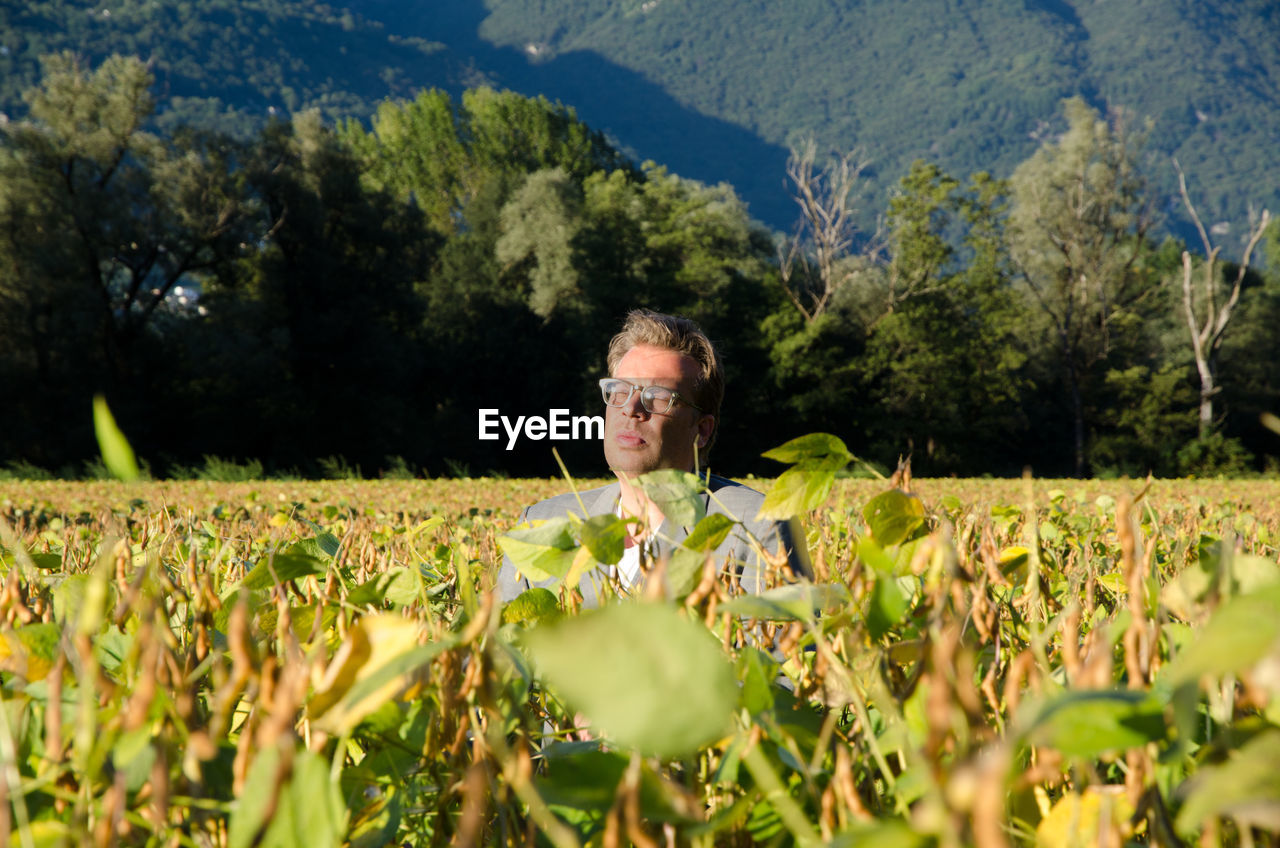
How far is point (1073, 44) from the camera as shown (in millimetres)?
160750

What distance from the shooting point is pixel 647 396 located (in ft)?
7.65

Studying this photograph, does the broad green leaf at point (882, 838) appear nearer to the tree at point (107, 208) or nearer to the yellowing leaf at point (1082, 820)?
the yellowing leaf at point (1082, 820)

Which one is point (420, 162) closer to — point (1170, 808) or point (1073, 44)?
point (1170, 808)

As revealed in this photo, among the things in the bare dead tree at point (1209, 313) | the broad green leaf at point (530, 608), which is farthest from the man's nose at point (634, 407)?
the bare dead tree at point (1209, 313)

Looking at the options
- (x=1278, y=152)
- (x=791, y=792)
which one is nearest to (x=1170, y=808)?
(x=791, y=792)

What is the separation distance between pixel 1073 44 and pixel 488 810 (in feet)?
626

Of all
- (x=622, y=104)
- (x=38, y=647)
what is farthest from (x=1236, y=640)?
(x=622, y=104)

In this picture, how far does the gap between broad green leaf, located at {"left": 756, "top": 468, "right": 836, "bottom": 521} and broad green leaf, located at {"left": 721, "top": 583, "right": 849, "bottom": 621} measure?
0.22 feet

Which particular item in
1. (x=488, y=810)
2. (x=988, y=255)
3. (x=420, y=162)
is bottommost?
(x=488, y=810)

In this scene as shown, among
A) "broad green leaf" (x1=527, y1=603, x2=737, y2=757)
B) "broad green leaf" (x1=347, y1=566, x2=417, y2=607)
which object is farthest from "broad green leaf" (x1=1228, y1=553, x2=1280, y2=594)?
"broad green leaf" (x1=347, y1=566, x2=417, y2=607)

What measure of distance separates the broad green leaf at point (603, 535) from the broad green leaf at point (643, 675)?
0.31 m

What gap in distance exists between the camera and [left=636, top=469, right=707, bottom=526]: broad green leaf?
28.2 inches

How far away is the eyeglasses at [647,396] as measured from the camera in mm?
2191

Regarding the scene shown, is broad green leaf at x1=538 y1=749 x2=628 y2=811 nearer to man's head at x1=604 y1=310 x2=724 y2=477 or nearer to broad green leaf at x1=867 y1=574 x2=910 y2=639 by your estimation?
broad green leaf at x1=867 y1=574 x2=910 y2=639
